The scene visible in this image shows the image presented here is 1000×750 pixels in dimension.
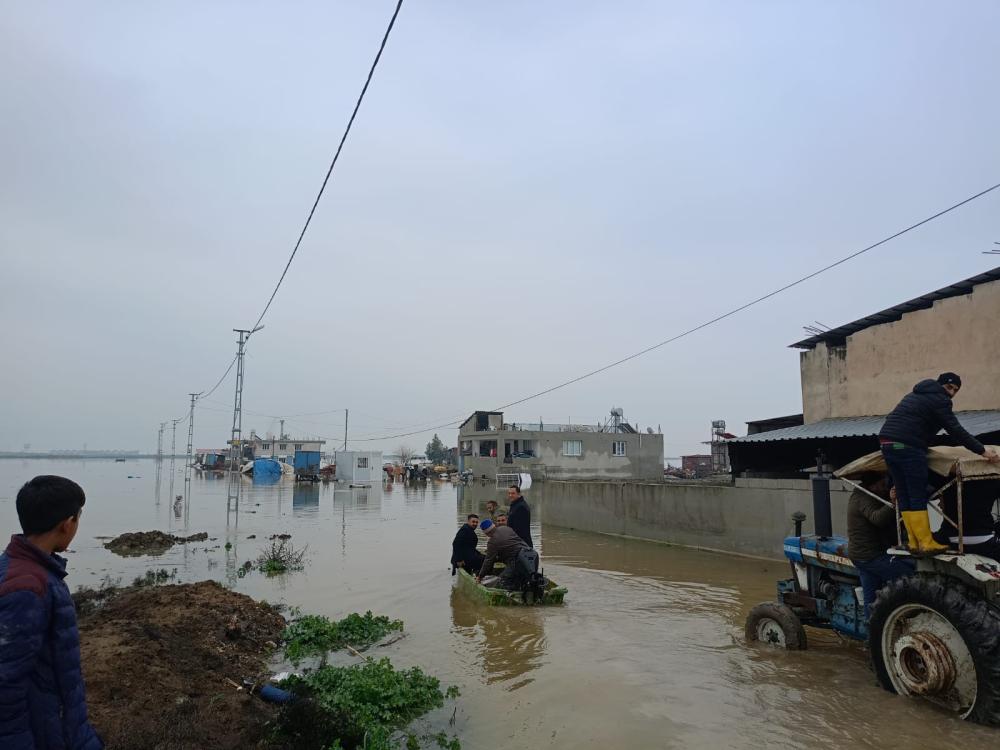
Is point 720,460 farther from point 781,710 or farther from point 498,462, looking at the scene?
point 781,710

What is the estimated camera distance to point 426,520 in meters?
28.6

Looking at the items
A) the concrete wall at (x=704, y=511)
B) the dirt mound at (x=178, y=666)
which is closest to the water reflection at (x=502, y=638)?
the dirt mound at (x=178, y=666)

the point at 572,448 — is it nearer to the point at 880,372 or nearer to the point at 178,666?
the point at 880,372

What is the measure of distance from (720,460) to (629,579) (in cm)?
4515

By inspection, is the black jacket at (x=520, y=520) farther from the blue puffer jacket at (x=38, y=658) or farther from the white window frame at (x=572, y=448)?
the white window frame at (x=572, y=448)

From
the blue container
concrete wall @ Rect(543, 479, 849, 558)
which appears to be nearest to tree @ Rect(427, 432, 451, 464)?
the blue container

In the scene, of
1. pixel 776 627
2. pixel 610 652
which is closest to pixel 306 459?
pixel 610 652

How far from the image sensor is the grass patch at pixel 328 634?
862 cm

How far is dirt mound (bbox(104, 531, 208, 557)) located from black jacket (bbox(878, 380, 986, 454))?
19.6m

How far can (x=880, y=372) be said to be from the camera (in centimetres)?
1806

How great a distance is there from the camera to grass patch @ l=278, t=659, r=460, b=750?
520cm

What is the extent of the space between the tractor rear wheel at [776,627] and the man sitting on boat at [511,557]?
147 inches

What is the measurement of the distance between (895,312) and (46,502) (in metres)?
19.9

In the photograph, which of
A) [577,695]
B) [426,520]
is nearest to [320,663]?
[577,695]
